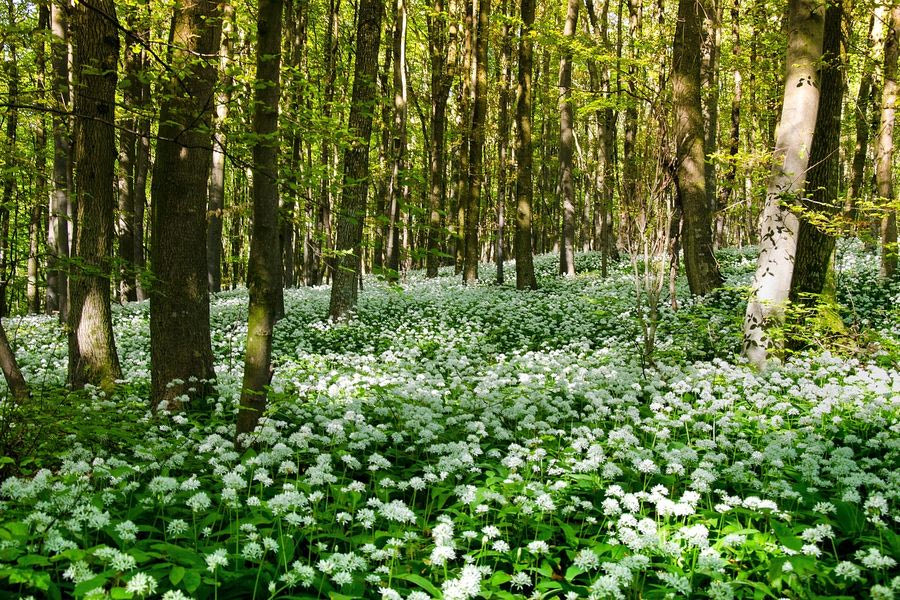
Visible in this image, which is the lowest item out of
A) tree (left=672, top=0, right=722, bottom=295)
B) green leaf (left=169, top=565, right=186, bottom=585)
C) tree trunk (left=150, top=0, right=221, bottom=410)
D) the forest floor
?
the forest floor

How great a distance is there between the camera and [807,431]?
536cm

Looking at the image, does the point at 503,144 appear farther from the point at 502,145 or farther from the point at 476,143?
the point at 476,143

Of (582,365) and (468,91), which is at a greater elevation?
(468,91)

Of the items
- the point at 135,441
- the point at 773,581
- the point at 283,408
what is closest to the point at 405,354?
the point at 283,408

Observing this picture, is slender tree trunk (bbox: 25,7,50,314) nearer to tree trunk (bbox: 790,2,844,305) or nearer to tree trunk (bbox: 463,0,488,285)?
tree trunk (bbox: 790,2,844,305)

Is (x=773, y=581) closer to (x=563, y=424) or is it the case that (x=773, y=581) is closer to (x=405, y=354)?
(x=563, y=424)

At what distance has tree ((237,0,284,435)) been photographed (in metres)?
4.93

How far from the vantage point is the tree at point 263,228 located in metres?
4.93

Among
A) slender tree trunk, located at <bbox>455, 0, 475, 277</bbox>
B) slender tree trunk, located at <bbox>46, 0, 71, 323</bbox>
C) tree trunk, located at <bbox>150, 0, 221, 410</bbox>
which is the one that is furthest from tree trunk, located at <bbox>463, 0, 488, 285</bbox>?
tree trunk, located at <bbox>150, 0, 221, 410</bbox>

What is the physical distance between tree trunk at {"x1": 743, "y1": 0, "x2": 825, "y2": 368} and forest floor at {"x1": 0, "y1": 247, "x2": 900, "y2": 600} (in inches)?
29.3

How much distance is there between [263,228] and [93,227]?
4487 mm

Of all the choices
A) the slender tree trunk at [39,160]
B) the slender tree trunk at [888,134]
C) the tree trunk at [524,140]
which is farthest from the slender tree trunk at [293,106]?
the slender tree trunk at [888,134]

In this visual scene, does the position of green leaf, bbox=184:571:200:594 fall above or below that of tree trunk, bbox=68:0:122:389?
below

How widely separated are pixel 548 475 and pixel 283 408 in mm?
3255
